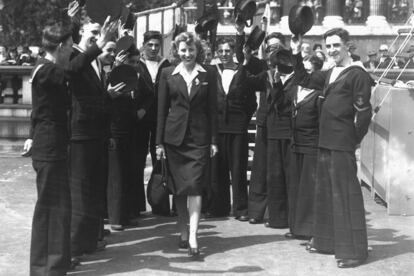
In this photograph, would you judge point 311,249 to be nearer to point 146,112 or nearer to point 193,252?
point 193,252

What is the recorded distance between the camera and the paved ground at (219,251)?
6.25 metres

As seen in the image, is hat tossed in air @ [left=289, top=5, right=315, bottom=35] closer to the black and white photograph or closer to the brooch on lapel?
the black and white photograph

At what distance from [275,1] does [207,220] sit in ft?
68.9

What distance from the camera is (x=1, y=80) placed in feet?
46.1

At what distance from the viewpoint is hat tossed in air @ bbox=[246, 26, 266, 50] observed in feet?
25.8

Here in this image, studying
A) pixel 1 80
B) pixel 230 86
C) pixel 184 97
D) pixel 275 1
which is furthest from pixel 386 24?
pixel 184 97

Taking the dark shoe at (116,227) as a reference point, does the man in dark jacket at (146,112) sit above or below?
above

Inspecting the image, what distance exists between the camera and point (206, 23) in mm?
8766

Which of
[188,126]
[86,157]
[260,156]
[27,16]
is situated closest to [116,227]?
[86,157]

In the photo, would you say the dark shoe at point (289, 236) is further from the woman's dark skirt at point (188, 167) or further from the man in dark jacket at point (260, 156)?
the woman's dark skirt at point (188, 167)

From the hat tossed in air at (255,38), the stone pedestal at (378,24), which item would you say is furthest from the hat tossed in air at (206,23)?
the stone pedestal at (378,24)

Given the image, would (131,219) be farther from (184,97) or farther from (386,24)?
(386,24)

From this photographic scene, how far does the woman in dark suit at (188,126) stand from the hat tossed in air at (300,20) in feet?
2.99

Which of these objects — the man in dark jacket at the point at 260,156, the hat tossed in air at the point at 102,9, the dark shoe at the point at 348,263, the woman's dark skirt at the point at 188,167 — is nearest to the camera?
the hat tossed in air at the point at 102,9
